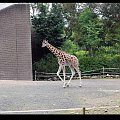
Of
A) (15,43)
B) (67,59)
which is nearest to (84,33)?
(15,43)

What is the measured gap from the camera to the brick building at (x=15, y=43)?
17188 millimetres

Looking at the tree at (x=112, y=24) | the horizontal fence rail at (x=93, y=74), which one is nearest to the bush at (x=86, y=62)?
the horizontal fence rail at (x=93, y=74)

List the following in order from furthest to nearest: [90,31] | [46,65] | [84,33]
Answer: [84,33] < [90,31] < [46,65]

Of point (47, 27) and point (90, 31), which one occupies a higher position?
point (47, 27)

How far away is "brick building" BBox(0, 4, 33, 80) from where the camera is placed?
1719 cm

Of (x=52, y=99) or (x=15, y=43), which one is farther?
(x=15, y=43)

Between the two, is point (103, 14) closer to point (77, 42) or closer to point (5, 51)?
point (77, 42)

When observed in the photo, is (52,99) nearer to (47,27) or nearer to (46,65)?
(46,65)

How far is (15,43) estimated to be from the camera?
58.5 feet

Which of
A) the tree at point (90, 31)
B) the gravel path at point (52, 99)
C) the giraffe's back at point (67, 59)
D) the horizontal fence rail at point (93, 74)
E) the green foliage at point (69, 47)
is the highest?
the tree at point (90, 31)

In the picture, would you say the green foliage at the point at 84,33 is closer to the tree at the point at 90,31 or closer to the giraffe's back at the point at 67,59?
the tree at the point at 90,31

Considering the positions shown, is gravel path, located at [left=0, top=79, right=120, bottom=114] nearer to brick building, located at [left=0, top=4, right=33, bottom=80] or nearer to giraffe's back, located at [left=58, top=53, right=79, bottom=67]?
giraffe's back, located at [left=58, top=53, right=79, bottom=67]
